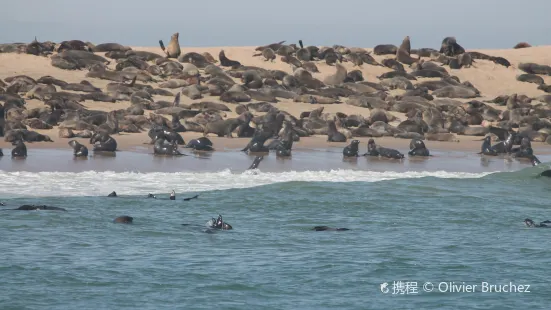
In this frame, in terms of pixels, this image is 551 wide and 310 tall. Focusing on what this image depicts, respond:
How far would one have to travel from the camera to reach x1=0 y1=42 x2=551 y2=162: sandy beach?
843 inches

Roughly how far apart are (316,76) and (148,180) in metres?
18.1

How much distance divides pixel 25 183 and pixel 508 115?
16.0m

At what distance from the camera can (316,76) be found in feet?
110

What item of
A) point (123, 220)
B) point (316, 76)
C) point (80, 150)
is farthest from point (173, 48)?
point (123, 220)

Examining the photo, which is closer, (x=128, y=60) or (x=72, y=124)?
(x=72, y=124)

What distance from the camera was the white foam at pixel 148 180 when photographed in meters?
14.7

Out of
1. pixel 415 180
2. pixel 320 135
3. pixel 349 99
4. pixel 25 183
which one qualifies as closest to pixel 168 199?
pixel 25 183

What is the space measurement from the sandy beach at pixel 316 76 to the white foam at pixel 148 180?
3.04 meters

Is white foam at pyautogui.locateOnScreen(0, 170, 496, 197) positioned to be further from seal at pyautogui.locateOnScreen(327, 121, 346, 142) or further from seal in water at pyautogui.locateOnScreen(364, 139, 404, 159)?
seal at pyautogui.locateOnScreen(327, 121, 346, 142)

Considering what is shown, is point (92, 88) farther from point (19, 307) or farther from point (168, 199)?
point (19, 307)

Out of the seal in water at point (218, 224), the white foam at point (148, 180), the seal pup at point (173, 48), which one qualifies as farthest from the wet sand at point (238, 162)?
the seal pup at point (173, 48)

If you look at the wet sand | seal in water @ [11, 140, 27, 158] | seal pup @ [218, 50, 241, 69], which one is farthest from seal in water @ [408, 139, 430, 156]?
seal pup @ [218, 50, 241, 69]

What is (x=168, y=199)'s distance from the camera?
14.1 meters

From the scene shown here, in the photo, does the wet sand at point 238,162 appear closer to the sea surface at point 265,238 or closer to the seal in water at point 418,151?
the sea surface at point 265,238
